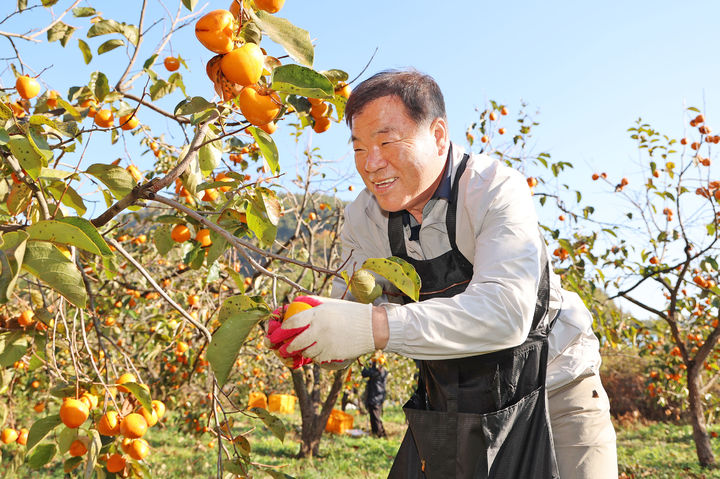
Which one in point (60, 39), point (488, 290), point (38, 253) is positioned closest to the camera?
point (38, 253)

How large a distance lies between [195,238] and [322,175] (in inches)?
125

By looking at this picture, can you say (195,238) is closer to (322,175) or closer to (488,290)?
(488,290)

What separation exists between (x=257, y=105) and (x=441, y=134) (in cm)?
64

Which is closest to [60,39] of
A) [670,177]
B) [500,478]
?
[500,478]

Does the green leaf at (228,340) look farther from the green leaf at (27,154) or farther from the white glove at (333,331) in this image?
the green leaf at (27,154)

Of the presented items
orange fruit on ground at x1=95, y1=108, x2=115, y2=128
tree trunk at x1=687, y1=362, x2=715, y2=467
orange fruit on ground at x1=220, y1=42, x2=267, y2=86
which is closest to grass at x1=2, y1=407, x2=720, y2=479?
tree trunk at x1=687, y1=362, x2=715, y2=467

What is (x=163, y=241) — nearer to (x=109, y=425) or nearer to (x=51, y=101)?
(x=109, y=425)

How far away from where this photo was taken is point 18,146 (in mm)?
1303

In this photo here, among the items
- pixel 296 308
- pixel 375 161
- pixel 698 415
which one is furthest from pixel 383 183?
pixel 698 415

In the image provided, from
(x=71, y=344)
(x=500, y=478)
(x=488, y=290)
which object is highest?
(x=488, y=290)

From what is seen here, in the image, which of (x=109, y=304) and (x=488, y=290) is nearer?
(x=488, y=290)

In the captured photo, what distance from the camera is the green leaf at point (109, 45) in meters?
2.45

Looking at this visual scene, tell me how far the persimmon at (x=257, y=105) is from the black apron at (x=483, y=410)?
0.63 metres

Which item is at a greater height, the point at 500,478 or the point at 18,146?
the point at 18,146
